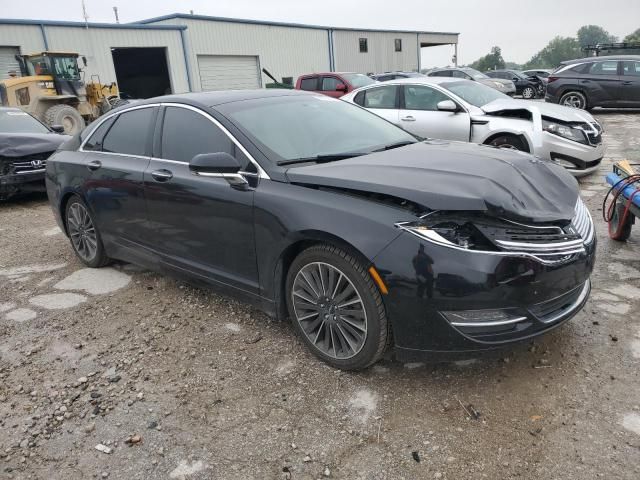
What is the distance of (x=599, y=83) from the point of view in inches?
535

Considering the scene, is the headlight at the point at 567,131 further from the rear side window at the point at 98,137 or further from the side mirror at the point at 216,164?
the rear side window at the point at 98,137

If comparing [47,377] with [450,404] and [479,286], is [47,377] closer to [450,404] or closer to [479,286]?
[450,404]

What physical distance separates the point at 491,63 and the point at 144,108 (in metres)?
95.0

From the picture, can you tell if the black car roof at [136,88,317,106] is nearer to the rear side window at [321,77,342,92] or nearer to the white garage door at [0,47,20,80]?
the rear side window at [321,77,342,92]

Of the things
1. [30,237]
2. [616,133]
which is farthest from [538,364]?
[616,133]

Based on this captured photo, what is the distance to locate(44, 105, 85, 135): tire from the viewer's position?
1360 centimetres

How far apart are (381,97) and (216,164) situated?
6.17 meters

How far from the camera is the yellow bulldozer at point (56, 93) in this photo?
13859 mm

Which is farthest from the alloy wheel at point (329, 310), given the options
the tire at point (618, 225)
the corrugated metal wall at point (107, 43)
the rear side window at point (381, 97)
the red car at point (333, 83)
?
the corrugated metal wall at point (107, 43)

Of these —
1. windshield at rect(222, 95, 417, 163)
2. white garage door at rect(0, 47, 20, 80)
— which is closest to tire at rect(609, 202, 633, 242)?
windshield at rect(222, 95, 417, 163)

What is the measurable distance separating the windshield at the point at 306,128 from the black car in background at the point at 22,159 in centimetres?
551

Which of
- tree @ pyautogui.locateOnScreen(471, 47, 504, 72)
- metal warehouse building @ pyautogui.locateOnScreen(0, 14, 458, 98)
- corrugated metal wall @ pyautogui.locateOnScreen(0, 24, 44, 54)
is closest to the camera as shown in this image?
corrugated metal wall @ pyautogui.locateOnScreen(0, 24, 44, 54)

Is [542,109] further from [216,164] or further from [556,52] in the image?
[556,52]

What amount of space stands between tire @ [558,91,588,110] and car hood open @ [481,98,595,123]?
24.7 ft
